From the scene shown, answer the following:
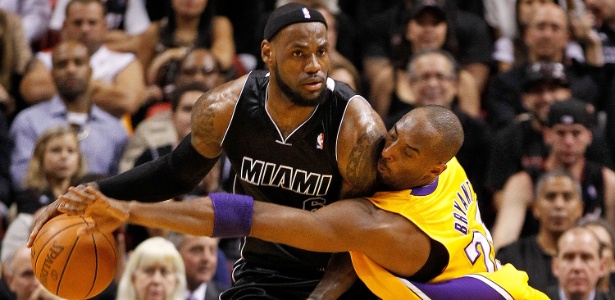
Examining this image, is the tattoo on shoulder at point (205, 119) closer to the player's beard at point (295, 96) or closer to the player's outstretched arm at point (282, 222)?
the player's beard at point (295, 96)

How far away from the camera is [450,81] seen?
26.5 feet

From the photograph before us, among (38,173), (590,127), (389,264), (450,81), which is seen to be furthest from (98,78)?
(389,264)

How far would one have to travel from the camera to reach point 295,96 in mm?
4926

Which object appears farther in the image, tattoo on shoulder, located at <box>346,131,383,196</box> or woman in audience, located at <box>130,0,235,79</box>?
woman in audience, located at <box>130,0,235,79</box>

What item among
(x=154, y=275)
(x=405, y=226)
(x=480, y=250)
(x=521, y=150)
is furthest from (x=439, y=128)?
(x=521, y=150)

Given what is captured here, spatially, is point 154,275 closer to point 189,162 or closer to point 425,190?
point 189,162

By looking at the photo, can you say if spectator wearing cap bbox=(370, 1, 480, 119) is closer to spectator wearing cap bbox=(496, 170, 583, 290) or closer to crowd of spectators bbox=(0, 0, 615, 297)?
crowd of spectators bbox=(0, 0, 615, 297)

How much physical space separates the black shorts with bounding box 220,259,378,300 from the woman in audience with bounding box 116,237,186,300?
158 centimetres

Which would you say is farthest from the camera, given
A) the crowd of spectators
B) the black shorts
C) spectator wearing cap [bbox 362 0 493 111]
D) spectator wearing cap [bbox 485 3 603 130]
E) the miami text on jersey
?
spectator wearing cap [bbox 362 0 493 111]

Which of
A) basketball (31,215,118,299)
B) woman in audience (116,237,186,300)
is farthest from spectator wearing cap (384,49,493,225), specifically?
A: basketball (31,215,118,299)

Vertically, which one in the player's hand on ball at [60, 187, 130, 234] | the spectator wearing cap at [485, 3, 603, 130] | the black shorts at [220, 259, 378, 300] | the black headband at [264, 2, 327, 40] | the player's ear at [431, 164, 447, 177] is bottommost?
the spectator wearing cap at [485, 3, 603, 130]

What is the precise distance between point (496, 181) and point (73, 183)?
114 inches

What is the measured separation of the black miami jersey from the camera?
16.5 feet

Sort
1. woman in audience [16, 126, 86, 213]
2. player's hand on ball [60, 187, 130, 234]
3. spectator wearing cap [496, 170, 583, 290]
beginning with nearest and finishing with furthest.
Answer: player's hand on ball [60, 187, 130, 234]
spectator wearing cap [496, 170, 583, 290]
woman in audience [16, 126, 86, 213]
